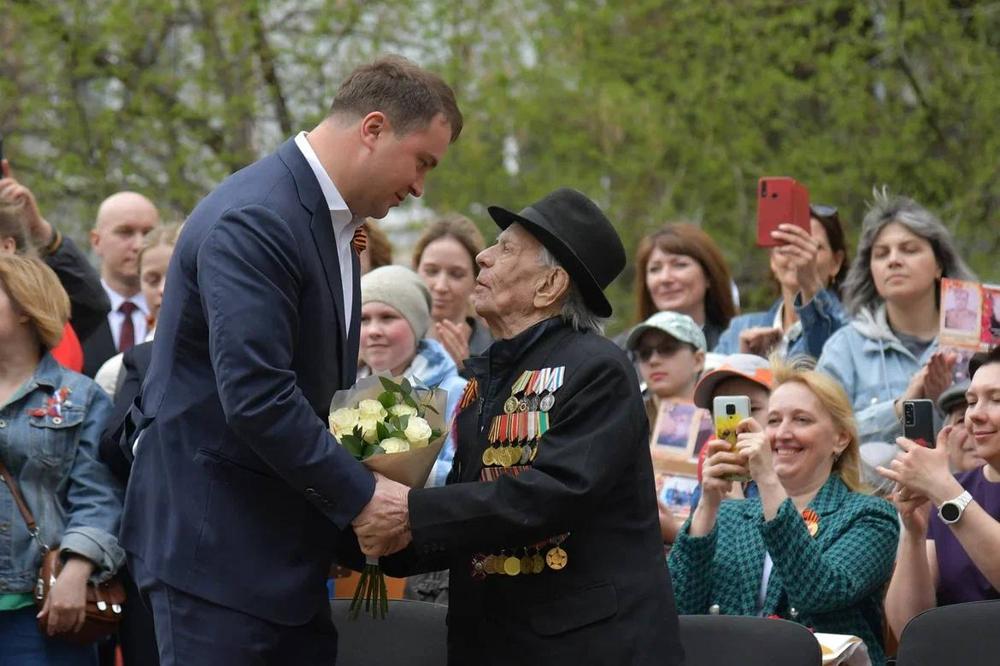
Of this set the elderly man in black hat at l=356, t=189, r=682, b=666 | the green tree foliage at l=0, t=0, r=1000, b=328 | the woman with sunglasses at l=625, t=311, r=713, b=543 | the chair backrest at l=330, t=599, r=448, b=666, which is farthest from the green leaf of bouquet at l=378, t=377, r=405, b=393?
the green tree foliage at l=0, t=0, r=1000, b=328

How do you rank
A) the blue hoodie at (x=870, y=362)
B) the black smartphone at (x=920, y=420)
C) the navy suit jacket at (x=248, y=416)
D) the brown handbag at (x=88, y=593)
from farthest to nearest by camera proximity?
the blue hoodie at (x=870, y=362)
the brown handbag at (x=88, y=593)
the black smartphone at (x=920, y=420)
the navy suit jacket at (x=248, y=416)

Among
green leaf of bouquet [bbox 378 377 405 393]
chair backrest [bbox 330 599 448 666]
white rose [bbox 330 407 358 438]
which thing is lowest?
chair backrest [bbox 330 599 448 666]

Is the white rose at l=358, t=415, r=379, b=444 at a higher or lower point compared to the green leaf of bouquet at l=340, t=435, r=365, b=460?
higher

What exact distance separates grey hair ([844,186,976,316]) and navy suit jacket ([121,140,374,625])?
3.34 metres

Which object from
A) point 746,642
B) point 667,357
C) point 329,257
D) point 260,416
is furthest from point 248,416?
point 667,357

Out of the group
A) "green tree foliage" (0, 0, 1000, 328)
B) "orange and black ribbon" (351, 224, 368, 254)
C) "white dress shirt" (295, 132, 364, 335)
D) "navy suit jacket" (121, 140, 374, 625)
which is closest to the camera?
"navy suit jacket" (121, 140, 374, 625)

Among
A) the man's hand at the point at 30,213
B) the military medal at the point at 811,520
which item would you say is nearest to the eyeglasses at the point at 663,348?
the military medal at the point at 811,520

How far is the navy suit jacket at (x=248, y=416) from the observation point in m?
4.07

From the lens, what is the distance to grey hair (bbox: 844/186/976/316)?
6.89 m

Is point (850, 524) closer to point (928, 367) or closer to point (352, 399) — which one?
point (928, 367)

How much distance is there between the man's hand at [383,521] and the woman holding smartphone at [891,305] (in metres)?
2.82

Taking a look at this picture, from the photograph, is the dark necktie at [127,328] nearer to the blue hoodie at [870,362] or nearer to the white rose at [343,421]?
the blue hoodie at [870,362]

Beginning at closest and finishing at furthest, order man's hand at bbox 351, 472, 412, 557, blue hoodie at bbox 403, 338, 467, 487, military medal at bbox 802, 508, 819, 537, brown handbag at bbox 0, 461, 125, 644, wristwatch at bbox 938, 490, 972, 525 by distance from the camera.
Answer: man's hand at bbox 351, 472, 412, 557 → wristwatch at bbox 938, 490, 972, 525 → military medal at bbox 802, 508, 819, 537 → brown handbag at bbox 0, 461, 125, 644 → blue hoodie at bbox 403, 338, 467, 487

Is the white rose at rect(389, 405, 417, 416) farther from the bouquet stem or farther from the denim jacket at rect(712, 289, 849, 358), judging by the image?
the denim jacket at rect(712, 289, 849, 358)
